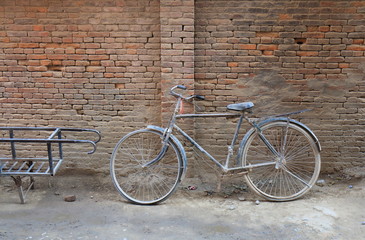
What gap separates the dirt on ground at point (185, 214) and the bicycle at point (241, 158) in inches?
7.4

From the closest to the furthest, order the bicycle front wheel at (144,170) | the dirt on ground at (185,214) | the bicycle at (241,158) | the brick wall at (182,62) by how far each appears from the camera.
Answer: the dirt on ground at (185,214) → the bicycle at (241,158) → the bicycle front wheel at (144,170) → the brick wall at (182,62)

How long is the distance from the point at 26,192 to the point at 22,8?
7.40 feet

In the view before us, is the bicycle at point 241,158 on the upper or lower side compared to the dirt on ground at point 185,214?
upper

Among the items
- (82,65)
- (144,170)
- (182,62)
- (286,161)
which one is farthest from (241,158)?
(82,65)

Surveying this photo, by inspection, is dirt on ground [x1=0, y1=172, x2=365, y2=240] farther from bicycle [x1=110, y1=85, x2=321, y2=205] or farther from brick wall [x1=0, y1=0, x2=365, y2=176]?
brick wall [x1=0, y1=0, x2=365, y2=176]

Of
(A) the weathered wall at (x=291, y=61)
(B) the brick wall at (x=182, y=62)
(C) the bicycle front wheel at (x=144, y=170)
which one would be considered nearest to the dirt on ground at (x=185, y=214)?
(C) the bicycle front wheel at (x=144, y=170)

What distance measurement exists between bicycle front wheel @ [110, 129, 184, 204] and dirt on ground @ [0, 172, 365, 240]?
0.16 meters

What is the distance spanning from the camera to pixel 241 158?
3992 millimetres

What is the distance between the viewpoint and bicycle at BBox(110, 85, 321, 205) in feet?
13.0

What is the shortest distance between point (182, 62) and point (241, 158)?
135 centimetres

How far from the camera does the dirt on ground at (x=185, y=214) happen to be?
3354mm

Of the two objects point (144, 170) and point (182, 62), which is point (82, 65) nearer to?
point (182, 62)

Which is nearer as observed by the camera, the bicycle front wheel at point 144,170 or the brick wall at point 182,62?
the bicycle front wheel at point 144,170

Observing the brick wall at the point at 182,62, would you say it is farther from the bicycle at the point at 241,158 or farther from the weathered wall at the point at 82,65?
the bicycle at the point at 241,158
